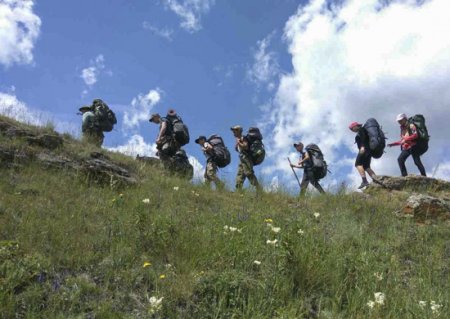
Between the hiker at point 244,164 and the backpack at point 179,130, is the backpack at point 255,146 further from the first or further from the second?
the backpack at point 179,130

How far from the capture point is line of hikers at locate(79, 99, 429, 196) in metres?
10.6

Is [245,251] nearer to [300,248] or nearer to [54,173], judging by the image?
[300,248]

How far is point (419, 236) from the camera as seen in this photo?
6070 millimetres

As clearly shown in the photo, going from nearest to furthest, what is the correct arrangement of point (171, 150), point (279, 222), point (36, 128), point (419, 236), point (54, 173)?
point (279, 222) → point (419, 236) → point (54, 173) → point (36, 128) → point (171, 150)

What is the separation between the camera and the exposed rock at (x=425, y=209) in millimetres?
7348

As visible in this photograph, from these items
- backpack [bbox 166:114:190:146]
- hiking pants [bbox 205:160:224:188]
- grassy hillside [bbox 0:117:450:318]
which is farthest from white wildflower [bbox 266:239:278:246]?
backpack [bbox 166:114:190:146]

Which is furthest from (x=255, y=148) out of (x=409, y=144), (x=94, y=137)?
(x=94, y=137)

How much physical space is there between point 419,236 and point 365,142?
4940 mm

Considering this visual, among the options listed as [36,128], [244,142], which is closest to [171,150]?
[244,142]

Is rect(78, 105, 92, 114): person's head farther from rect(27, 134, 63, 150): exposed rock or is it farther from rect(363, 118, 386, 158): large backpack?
rect(363, 118, 386, 158): large backpack

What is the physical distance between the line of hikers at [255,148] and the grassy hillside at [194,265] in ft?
14.4

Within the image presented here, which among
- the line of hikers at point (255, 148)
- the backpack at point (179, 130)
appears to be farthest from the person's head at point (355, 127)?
the backpack at point (179, 130)

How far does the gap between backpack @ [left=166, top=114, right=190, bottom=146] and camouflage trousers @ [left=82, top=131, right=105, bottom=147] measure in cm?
190

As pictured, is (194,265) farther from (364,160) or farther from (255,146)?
(364,160)
